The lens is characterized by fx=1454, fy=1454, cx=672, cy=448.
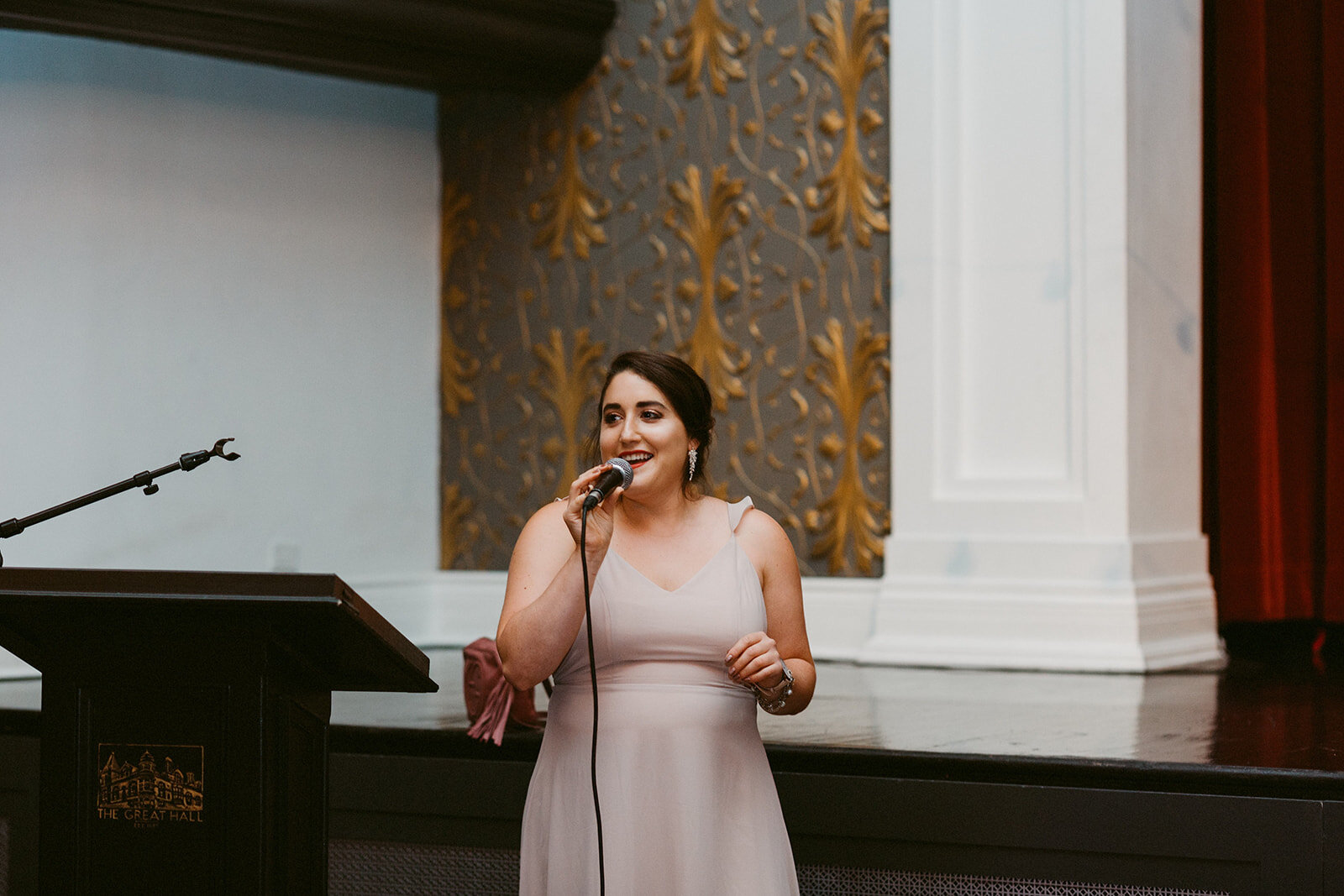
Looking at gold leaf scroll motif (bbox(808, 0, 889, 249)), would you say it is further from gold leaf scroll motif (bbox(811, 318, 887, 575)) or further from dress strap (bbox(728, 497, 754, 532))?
dress strap (bbox(728, 497, 754, 532))

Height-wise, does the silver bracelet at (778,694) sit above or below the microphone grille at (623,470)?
below

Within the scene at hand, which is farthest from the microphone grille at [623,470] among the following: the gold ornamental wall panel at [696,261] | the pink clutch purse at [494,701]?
the gold ornamental wall panel at [696,261]

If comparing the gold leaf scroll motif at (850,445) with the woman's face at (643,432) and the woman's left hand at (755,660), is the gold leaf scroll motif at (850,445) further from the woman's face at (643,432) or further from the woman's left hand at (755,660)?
the woman's left hand at (755,660)

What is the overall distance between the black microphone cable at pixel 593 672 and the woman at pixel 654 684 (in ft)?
0.05

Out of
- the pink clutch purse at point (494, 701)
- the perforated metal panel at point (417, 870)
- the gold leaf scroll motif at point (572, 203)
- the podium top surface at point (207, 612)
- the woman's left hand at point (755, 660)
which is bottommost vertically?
the perforated metal panel at point (417, 870)

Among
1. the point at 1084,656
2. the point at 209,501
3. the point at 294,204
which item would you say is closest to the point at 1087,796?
the point at 1084,656

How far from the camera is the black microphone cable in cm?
174

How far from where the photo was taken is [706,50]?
4555mm

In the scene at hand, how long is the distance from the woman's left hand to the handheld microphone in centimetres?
24

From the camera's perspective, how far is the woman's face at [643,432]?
75.9 inches

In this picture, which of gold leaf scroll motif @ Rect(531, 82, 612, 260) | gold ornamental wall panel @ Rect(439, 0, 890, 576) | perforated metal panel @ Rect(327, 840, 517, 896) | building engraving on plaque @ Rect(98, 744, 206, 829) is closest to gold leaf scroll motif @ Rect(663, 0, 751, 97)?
gold ornamental wall panel @ Rect(439, 0, 890, 576)

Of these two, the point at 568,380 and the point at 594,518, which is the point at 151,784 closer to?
the point at 594,518

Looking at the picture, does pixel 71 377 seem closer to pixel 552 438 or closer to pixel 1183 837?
pixel 552 438

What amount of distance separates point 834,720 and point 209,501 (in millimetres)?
2330
